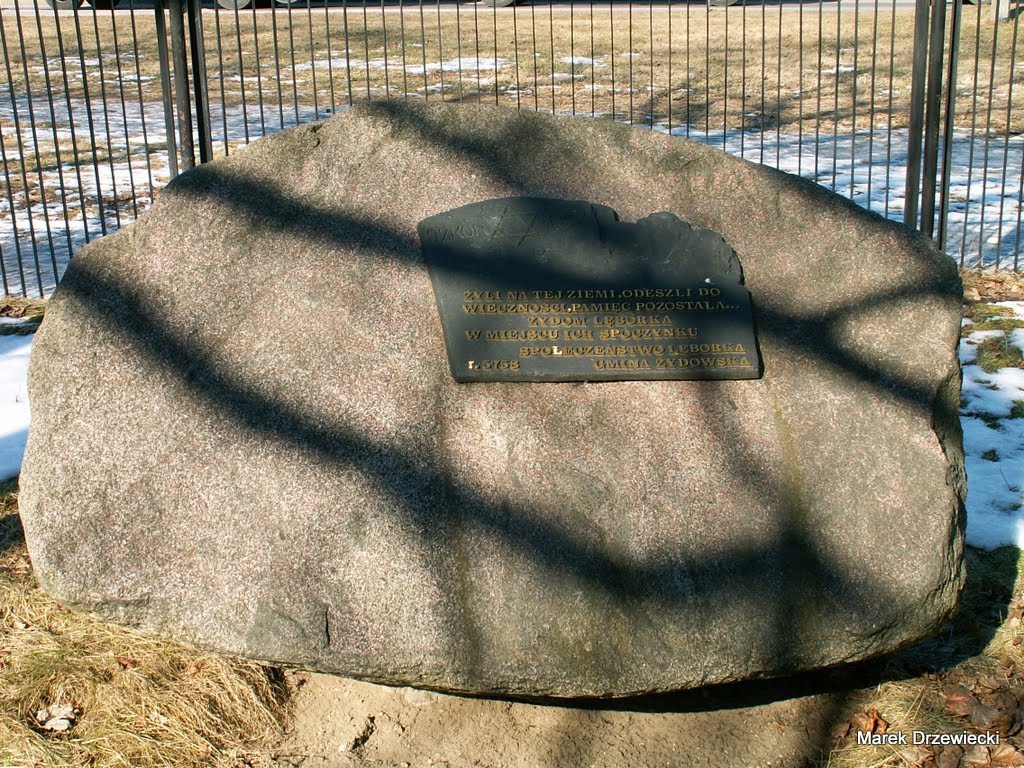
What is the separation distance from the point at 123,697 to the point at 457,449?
1.28 metres

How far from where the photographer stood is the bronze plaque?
3.18m

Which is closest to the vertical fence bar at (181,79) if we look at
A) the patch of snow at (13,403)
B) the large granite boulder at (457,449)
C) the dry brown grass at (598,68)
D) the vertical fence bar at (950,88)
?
the patch of snow at (13,403)

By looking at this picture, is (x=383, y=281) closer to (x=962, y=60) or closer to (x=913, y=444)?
(x=913, y=444)

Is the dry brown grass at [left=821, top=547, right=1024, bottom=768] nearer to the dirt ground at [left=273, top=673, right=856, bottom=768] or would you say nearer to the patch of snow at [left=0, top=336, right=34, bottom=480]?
the dirt ground at [left=273, top=673, right=856, bottom=768]

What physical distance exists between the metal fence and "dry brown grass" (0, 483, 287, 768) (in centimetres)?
299

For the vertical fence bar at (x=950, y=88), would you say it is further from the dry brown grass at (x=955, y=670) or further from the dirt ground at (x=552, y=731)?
the dirt ground at (x=552, y=731)

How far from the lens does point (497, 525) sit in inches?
115

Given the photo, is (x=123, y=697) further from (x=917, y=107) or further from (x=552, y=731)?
(x=917, y=107)

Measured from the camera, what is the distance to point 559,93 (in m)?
11.3

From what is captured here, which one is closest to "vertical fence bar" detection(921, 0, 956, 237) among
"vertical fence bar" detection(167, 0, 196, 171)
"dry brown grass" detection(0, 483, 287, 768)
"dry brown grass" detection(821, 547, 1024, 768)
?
"dry brown grass" detection(821, 547, 1024, 768)

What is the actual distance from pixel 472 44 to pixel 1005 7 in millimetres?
6970

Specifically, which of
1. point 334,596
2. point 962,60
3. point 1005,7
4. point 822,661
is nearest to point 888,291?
point 822,661

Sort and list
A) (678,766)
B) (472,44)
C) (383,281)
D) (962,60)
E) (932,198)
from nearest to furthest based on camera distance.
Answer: (678,766), (383,281), (932,198), (962,60), (472,44)

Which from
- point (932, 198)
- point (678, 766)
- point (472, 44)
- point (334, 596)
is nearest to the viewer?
point (334, 596)
